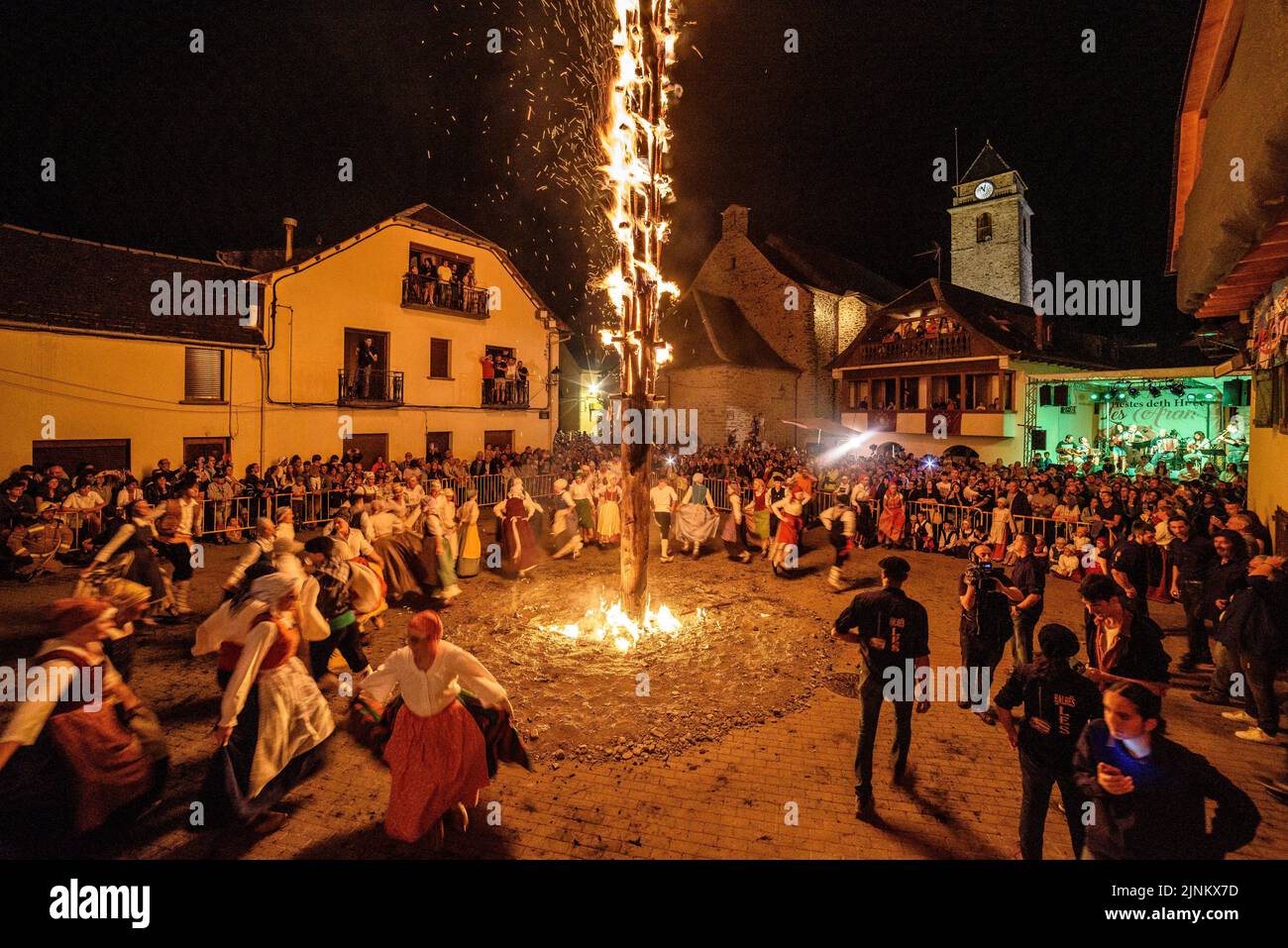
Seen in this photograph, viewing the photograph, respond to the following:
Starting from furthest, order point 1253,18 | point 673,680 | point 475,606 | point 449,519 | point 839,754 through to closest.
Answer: point 449,519 → point 475,606 → point 673,680 → point 839,754 → point 1253,18

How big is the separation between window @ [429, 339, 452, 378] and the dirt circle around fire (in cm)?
1353

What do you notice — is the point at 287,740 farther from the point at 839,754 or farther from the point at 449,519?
the point at 449,519

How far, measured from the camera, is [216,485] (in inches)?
534

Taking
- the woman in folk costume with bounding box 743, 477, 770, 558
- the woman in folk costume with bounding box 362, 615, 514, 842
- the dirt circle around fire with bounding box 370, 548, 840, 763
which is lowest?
the dirt circle around fire with bounding box 370, 548, 840, 763

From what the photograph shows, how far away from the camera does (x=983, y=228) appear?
137ft

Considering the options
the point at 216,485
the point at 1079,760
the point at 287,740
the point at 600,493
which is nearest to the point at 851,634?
the point at 1079,760

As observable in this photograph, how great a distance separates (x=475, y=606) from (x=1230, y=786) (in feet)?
27.8

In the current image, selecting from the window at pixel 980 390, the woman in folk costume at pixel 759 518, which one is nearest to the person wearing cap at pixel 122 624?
the woman in folk costume at pixel 759 518

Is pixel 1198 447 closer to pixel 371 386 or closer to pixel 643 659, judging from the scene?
pixel 643 659

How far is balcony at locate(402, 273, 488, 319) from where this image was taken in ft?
69.5

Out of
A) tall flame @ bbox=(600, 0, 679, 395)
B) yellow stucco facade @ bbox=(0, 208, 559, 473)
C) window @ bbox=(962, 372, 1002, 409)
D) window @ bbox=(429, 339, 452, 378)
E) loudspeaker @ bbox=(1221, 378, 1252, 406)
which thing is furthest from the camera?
window @ bbox=(962, 372, 1002, 409)

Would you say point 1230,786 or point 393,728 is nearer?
point 1230,786

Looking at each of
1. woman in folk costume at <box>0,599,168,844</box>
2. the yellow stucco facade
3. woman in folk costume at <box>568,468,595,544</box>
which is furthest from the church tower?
woman in folk costume at <box>0,599,168,844</box>

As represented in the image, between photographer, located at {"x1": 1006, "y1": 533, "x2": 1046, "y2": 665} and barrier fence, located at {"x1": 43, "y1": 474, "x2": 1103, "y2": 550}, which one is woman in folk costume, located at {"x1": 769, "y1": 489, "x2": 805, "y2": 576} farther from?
photographer, located at {"x1": 1006, "y1": 533, "x2": 1046, "y2": 665}
